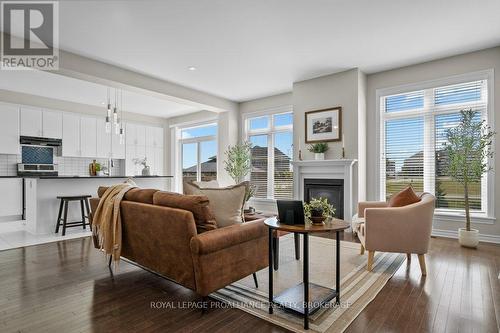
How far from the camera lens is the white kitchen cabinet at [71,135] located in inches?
264

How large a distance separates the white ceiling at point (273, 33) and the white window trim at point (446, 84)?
395 millimetres

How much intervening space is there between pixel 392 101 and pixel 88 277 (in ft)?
17.4

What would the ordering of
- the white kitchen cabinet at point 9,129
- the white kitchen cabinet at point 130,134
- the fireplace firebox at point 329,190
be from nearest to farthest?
the fireplace firebox at point 329,190 < the white kitchen cabinet at point 9,129 < the white kitchen cabinet at point 130,134

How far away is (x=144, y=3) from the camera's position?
114 inches

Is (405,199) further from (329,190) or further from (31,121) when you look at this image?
(31,121)

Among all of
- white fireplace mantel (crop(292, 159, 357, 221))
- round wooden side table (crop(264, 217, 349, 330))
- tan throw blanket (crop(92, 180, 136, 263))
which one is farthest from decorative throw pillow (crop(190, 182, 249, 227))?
white fireplace mantel (crop(292, 159, 357, 221))

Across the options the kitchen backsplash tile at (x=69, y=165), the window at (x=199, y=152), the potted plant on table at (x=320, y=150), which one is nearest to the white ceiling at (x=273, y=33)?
the potted plant on table at (x=320, y=150)

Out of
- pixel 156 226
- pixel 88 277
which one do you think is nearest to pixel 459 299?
pixel 156 226

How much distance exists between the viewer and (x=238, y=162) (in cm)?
636

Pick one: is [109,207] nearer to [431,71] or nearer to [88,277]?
[88,277]

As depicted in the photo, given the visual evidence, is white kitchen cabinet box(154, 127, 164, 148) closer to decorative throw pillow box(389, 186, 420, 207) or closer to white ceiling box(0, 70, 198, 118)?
white ceiling box(0, 70, 198, 118)

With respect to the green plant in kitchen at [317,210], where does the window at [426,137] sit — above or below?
above

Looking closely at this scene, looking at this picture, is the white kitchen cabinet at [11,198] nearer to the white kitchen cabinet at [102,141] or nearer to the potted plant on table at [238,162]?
the white kitchen cabinet at [102,141]

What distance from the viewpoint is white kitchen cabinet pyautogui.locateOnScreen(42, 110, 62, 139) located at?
20.9 feet
